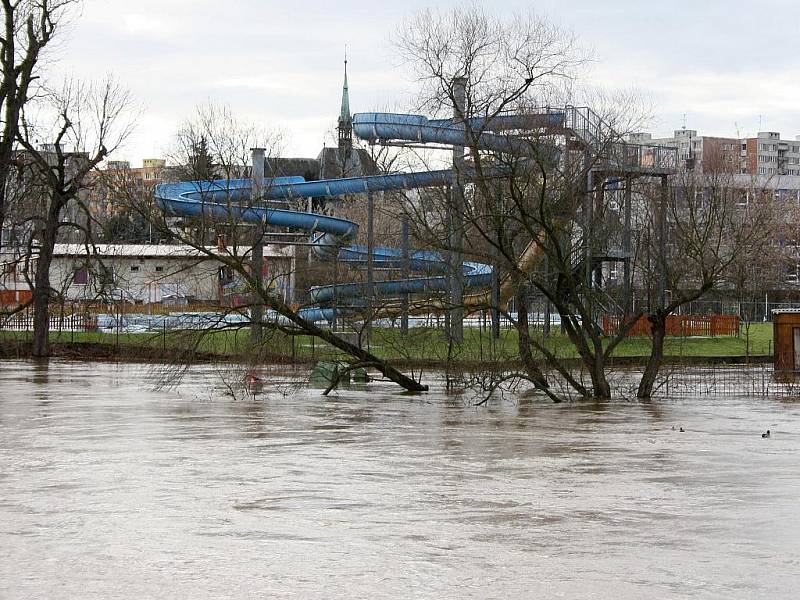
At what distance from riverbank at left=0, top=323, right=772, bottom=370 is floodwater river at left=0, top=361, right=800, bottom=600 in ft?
16.8

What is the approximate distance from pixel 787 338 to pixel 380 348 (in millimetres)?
11886

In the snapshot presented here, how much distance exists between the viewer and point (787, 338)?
3778 cm

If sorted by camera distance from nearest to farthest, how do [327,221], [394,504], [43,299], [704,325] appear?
[394,504]
[43,299]
[327,221]
[704,325]

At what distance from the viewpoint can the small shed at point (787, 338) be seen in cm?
3747

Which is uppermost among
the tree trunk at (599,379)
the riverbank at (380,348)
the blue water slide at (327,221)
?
the blue water slide at (327,221)

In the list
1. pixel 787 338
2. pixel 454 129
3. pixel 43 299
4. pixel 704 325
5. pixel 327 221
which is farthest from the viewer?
pixel 704 325

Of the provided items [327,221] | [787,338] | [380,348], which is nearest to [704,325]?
[327,221]

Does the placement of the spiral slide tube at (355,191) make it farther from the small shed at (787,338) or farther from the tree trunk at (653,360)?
the small shed at (787,338)

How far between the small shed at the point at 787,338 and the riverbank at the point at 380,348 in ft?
3.33

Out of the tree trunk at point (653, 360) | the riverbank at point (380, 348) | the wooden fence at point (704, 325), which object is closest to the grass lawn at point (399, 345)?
the riverbank at point (380, 348)

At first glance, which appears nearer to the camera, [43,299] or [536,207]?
[536,207]

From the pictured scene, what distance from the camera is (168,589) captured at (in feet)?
31.4

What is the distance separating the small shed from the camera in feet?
123

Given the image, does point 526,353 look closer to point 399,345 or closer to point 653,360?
point 653,360
